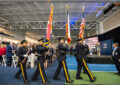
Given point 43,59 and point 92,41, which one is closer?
point 43,59

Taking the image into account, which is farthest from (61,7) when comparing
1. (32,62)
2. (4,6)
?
(32,62)

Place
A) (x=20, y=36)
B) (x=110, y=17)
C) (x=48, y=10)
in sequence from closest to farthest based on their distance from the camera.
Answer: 1. (x=48, y=10)
2. (x=110, y=17)
3. (x=20, y=36)

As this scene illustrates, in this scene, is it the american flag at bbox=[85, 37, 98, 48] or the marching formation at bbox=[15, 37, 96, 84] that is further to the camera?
the american flag at bbox=[85, 37, 98, 48]

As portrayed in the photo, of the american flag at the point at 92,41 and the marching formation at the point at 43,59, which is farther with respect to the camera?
the american flag at the point at 92,41

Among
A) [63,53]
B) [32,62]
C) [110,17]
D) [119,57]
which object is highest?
[110,17]

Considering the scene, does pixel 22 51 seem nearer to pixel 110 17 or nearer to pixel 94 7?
pixel 94 7

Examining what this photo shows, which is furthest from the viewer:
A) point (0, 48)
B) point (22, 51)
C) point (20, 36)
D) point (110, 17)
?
point (20, 36)

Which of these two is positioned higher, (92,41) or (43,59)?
(92,41)

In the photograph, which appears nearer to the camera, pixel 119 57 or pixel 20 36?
pixel 119 57

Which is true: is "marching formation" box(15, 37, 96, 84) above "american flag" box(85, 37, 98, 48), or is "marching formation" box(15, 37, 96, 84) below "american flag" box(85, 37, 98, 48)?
below

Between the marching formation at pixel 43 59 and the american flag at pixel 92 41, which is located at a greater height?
the american flag at pixel 92 41

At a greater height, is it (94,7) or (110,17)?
(94,7)

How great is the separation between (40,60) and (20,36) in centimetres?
1578

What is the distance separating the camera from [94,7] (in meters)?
8.86
